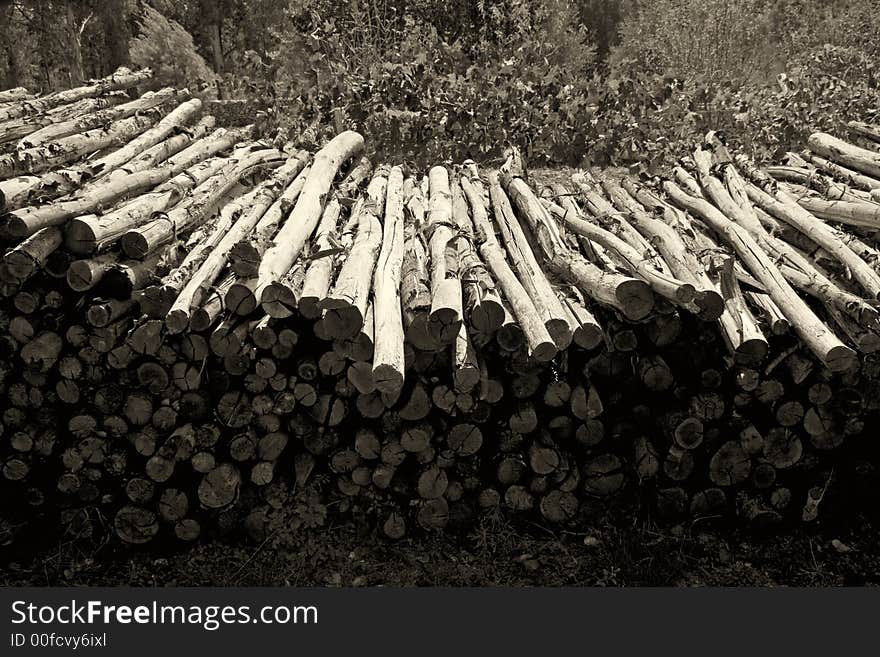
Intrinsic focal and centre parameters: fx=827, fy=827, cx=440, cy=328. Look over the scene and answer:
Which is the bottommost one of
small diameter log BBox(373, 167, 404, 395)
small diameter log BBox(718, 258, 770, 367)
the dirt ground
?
the dirt ground

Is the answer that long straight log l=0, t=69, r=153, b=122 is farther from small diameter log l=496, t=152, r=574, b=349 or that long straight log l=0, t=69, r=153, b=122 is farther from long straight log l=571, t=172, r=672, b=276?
long straight log l=571, t=172, r=672, b=276

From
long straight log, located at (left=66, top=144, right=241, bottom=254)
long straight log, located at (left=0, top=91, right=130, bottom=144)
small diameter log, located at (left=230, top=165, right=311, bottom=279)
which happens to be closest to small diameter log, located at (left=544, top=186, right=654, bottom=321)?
small diameter log, located at (left=230, top=165, right=311, bottom=279)

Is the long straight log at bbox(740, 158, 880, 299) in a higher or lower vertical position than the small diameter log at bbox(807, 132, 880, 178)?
lower

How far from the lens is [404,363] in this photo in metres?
4.42

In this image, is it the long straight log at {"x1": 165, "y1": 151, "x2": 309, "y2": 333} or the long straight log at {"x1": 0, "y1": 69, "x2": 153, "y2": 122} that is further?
the long straight log at {"x1": 0, "y1": 69, "x2": 153, "y2": 122}

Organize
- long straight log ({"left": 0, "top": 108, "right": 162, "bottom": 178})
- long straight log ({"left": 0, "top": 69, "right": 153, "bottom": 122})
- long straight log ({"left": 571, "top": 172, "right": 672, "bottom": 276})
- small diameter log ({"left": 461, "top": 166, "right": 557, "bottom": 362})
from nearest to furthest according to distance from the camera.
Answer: small diameter log ({"left": 461, "top": 166, "right": 557, "bottom": 362}) → long straight log ({"left": 571, "top": 172, "right": 672, "bottom": 276}) → long straight log ({"left": 0, "top": 108, "right": 162, "bottom": 178}) → long straight log ({"left": 0, "top": 69, "right": 153, "bottom": 122})

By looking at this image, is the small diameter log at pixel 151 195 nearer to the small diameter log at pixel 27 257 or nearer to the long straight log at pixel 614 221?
the small diameter log at pixel 27 257

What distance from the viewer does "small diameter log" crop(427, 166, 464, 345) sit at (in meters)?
4.45

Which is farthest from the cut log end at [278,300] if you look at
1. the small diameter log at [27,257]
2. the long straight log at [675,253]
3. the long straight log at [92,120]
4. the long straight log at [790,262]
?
the long straight log at [790,262]

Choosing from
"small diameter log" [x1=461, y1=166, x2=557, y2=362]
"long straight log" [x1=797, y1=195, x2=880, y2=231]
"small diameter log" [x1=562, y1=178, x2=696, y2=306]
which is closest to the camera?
"small diameter log" [x1=461, y1=166, x2=557, y2=362]

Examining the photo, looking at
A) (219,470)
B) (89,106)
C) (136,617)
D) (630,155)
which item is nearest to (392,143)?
(630,155)

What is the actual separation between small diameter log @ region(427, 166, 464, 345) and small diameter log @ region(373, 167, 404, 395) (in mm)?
203

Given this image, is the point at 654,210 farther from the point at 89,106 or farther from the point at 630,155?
the point at 89,106

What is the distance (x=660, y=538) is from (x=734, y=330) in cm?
141
